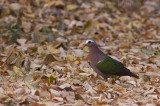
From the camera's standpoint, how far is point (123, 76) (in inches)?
181

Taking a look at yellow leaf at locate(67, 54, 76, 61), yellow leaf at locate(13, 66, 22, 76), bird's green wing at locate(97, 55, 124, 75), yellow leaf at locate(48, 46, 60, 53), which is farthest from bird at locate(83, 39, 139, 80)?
yellow leaf at locate(48, 46, 60, 53)

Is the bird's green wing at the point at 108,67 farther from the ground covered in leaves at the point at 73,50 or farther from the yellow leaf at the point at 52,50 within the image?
the yellow leaf at the point at 52,50

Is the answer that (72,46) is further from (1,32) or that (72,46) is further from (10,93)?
(10,93)

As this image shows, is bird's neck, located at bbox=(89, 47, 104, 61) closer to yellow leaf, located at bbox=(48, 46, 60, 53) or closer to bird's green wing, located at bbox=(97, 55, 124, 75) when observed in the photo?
bird's green wing, located at bbox=(97, 55, 124, 75)

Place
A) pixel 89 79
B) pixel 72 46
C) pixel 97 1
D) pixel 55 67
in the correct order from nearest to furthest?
pixel 89 79
pixel 55 67
pixel 72 46
pixel 97 1

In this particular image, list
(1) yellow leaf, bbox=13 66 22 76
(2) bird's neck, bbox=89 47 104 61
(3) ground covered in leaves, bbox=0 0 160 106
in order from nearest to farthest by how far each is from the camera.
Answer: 1. (3) ground covered in leaves, bbox=0 0 160 106
2. (1) yellow leaf, bbox=13 66 22 76
3. (2) bird's neck, bbox=89 47 104 61

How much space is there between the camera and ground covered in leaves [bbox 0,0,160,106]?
3676mm

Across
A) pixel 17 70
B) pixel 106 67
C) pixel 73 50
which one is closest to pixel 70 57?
pixel 73 50

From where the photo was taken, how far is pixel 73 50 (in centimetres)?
565

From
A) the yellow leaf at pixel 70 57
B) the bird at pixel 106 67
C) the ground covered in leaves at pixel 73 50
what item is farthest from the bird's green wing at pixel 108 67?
the yellow leaf at pixel 70 57

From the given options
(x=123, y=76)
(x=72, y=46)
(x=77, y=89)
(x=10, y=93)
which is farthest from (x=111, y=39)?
(x=10, y=93)

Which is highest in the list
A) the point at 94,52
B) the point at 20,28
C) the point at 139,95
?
the point at 20,28

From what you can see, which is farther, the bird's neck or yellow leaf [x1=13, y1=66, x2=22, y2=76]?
the bird's neck

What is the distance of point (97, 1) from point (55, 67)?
425 cm
